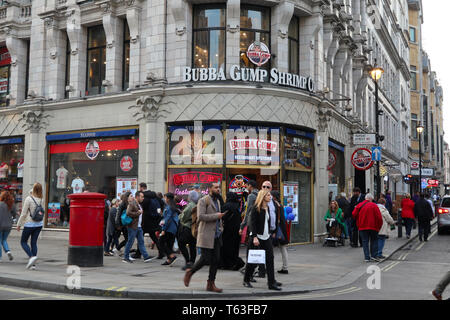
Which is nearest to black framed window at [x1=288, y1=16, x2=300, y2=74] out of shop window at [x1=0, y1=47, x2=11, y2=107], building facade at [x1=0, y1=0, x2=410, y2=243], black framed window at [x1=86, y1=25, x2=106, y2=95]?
building facade at [x1=0, y1=0, x2=410, y2=243]

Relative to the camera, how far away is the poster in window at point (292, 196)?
56.9 feet

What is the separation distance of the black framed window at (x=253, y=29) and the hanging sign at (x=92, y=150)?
678 centimetres

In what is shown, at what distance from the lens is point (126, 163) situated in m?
18.5

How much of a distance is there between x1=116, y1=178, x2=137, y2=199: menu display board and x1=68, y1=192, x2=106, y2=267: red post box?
21.6 ft

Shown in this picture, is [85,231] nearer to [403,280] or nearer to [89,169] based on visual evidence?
[403,280]

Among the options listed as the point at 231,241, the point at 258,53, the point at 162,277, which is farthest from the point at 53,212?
the point at 162,277

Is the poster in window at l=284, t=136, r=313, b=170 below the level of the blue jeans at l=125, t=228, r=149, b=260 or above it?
above

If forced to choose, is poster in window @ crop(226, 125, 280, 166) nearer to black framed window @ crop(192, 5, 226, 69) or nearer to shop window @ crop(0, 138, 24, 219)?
black framed window @ crop(192, 5, 226, 69)

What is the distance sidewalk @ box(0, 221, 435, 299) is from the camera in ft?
28.0

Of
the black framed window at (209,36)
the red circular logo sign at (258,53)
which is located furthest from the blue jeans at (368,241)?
the black framed window at (209,36)

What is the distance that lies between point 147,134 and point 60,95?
568 centimetres

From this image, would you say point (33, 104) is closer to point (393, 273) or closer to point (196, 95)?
point (196, 95)

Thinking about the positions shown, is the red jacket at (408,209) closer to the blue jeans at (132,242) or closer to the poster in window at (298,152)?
the poster in window at (298,152)

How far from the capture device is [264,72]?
1698 cm
